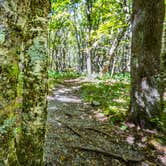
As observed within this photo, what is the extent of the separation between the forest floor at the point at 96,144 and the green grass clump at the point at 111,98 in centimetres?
30

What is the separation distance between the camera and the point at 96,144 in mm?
4484

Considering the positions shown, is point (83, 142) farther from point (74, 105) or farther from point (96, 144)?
point (74, 105)

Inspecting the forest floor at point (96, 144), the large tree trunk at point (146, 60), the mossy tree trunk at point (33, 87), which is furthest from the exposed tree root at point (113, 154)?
the mossy tree trunk at point (33, 87)

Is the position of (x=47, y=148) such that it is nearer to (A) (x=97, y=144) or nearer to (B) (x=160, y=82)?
(A) (x=97, y=144)

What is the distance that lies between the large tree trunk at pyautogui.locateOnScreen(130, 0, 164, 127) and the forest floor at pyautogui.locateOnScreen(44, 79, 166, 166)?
1.59 feet

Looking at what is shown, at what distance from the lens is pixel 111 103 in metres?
7.07

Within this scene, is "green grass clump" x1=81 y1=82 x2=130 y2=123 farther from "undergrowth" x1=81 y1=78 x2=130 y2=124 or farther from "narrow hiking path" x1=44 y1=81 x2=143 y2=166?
"narrow hiking path" x1=44 y1=81 x2=143 y2=166

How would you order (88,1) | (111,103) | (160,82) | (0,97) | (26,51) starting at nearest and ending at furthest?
(0,97), (26,51), (160,82), (111,103), (88,1)

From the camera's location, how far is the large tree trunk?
456 centimetres

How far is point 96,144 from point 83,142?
0.28 metres

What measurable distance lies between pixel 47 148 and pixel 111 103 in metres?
3.54

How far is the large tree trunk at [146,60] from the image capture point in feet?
15.0

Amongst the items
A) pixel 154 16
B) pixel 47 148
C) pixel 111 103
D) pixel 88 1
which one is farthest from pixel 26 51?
pixel 88 1

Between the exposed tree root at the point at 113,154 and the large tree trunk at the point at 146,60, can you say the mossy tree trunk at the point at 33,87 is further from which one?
the large tree trunk at the point at 146,60
